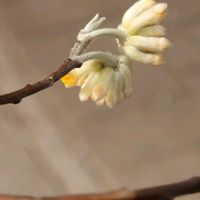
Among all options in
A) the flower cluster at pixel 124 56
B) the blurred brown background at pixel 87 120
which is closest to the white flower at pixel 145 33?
the flower cluster at pixel 124 56

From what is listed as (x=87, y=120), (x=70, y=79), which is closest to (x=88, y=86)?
(x=70, y=79)

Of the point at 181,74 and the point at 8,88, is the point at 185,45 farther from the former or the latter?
the point at 8,88

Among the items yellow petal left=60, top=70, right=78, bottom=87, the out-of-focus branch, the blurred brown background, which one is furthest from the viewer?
the blurred brown background

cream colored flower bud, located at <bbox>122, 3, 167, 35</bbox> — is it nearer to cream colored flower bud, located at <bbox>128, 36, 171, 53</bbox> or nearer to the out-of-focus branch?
cream colored flower bud, located at <bbox>128, 36, 171, 53</bbox>

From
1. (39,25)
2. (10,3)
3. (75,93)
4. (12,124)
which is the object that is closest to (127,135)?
(75,93)

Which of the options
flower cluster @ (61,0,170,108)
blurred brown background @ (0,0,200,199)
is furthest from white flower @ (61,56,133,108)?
blurred brown background @ (0,0,200,199)

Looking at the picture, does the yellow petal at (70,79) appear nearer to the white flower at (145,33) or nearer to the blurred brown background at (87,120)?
the white flower at (145,33)
